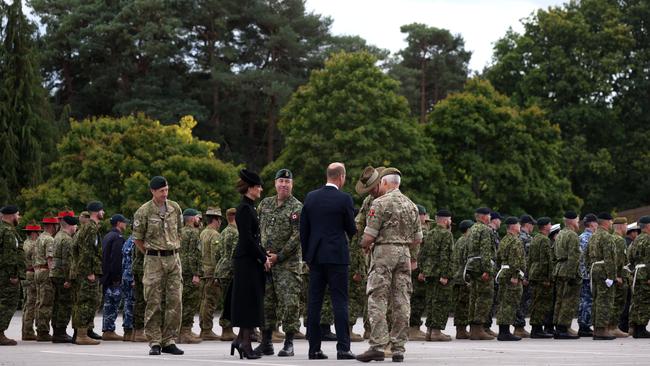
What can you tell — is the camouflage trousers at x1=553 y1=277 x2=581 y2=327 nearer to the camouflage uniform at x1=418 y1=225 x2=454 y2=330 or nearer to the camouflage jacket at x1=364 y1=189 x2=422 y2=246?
the camouflage uniform at x1=418 y1=225 x2=454 y2=330

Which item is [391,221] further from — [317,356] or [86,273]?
[86,273]

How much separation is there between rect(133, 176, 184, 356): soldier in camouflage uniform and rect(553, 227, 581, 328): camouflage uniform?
8.65 meters

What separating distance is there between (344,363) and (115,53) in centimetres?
6198

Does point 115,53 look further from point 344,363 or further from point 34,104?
point 344,363

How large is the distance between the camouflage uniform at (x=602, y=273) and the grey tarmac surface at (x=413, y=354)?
2.66 feet

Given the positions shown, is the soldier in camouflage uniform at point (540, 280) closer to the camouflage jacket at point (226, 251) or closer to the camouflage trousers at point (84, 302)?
Result: the camouflage jacket at point (226, 251)

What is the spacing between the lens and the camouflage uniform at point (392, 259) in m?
16.4

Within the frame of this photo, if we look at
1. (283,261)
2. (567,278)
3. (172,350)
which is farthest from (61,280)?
(567,278)

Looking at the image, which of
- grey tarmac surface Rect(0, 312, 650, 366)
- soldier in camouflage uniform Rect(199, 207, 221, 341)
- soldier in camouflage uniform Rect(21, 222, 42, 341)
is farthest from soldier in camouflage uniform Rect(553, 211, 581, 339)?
soldier in camouflage uniform Rect(21, 222, 42, 341)

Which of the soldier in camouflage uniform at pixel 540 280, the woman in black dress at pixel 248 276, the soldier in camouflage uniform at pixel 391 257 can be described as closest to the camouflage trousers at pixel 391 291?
the soldier in camouflage uniform at pixel 391 257

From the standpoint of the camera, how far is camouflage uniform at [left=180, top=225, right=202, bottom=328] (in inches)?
907

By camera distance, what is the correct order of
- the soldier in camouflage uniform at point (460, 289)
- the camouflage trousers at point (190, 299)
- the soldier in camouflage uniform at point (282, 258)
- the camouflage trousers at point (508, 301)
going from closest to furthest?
the soldier in camouflage uniform at point (282, 258) < the camouflage trousers at point (190, 299) < the camouflage trousers at point (508, 301) < the soldier in camouflage uniform at point (460, 289)

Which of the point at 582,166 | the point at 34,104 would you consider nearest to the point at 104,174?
the point at 34,104

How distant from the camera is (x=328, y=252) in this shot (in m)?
16.5
